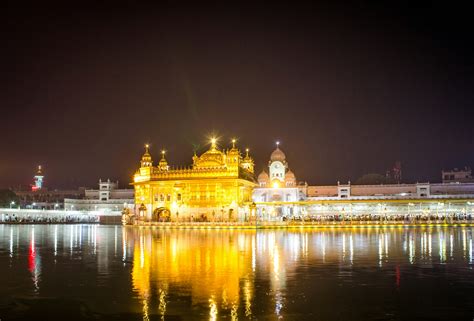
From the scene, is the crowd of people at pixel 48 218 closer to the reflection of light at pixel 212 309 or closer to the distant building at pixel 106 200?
the distant building at pixel 106 200

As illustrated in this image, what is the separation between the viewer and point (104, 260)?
24.2m

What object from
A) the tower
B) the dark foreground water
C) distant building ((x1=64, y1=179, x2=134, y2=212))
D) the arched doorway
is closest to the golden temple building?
the arched doorway

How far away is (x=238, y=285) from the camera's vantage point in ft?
55.0

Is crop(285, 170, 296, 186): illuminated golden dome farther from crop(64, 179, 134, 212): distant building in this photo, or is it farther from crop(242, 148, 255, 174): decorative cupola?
crop(64, 179, 134, 212): distant building

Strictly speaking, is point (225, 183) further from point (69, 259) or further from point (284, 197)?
point (69, 259)

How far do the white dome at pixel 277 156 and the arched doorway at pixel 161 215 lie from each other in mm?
31048

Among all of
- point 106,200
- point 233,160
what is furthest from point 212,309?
point 106,200

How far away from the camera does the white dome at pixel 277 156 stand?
97625mm

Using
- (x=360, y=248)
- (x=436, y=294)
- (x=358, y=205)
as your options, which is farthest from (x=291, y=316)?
(x=358, y=205)

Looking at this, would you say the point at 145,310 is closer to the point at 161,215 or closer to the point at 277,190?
the point at 161,215

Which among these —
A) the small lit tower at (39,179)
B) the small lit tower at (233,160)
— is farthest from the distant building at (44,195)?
the small lit tower at (233,160)

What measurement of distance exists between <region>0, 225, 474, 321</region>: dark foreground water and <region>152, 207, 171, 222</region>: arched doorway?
142 feet

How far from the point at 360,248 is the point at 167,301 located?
1765 cm

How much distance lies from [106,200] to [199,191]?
50061 millimetres
